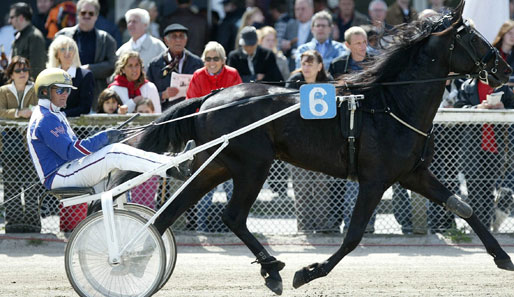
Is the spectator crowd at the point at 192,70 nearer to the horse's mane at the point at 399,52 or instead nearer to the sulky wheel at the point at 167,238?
the horse's mane at the point at 399,52

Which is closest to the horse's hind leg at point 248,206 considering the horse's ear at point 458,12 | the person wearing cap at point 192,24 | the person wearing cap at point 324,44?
the horse's ear at point 458,12

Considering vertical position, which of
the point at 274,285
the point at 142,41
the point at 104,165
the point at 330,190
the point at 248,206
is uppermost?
the point at 142,41

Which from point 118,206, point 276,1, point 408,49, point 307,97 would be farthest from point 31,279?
point 276,1

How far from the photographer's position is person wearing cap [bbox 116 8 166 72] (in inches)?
396

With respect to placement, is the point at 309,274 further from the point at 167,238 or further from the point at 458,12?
the point at 458,12

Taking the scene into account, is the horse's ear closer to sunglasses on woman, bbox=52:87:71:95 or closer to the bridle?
the bridle

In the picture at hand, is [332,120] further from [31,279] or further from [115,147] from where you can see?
[31,279]

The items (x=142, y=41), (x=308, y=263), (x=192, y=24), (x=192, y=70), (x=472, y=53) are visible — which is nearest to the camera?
(x=472, y=53)

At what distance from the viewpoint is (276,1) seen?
13.1 metres

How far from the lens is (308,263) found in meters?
8.08

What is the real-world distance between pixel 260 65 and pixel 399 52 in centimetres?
325

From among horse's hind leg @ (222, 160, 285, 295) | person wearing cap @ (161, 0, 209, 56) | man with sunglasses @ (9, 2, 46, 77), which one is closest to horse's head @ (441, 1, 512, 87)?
horse's hind leg @ (222, 160, 285, 295)

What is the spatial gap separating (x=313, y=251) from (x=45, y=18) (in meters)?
5.58

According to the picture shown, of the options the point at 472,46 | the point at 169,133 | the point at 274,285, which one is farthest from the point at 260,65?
the point at 274,285
